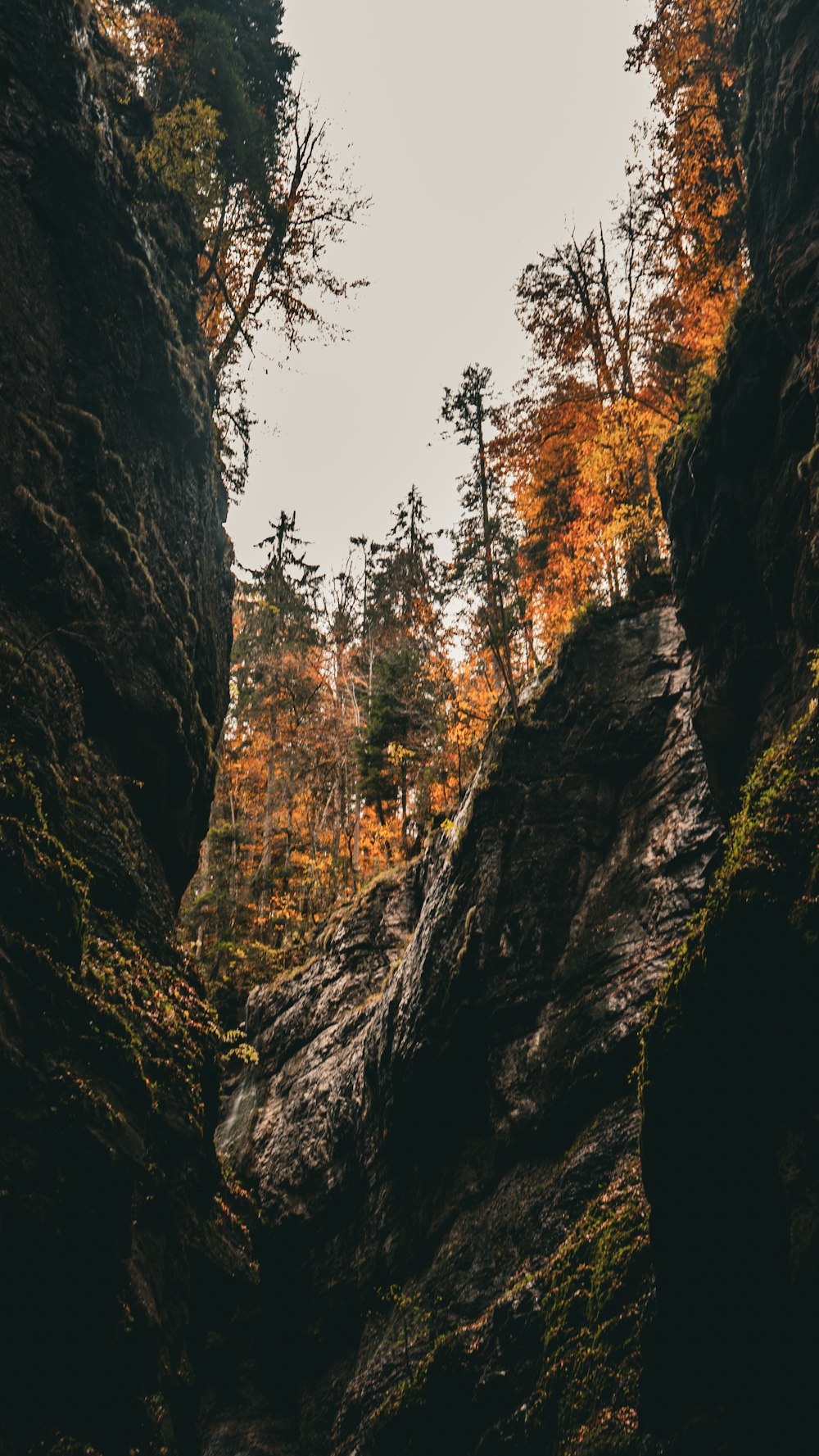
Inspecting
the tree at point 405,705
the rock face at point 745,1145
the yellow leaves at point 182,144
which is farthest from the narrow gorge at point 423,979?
the tree at point 405,705

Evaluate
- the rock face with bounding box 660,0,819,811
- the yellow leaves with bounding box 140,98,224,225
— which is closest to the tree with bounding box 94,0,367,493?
the yellow leaves with bounding box 140,98,224,225

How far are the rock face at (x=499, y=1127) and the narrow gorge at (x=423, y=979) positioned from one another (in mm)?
61

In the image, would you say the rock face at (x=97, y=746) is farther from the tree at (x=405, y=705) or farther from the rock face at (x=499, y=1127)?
the tree at (x=405, y=705)

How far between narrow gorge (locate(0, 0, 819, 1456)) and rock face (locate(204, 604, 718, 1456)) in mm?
61

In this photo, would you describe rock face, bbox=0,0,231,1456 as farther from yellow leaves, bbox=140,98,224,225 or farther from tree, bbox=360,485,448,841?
tree, bbox=360,485,448,841

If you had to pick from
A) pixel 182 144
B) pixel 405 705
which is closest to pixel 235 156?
pixel 182 144

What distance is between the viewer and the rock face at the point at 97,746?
17.8 feet

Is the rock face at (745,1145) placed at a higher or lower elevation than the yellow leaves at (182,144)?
lower

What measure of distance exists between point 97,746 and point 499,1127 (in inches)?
301

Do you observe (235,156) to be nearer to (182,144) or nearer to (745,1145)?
(182,144)

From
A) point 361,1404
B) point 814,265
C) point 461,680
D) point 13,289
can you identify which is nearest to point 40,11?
point 13,289

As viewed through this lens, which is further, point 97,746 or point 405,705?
point 405,705

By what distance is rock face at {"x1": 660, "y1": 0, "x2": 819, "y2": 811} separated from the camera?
7.67m

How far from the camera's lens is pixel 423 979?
42.2ft
